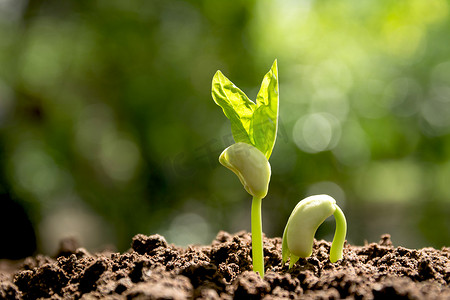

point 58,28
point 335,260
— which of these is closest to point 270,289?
point 335,260

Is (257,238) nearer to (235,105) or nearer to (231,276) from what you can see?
(231,276)

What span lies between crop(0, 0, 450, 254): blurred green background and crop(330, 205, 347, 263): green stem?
2.86 meters

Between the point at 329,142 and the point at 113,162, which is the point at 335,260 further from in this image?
the point at 113,162

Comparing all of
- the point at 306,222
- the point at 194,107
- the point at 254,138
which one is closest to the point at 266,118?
the point at 254,138

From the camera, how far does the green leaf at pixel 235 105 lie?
2.46 ft

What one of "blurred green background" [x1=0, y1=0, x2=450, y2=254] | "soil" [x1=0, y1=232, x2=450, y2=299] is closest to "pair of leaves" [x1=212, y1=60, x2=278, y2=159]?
"soil" [x1=0, y1=232, x2=450, y2=299]

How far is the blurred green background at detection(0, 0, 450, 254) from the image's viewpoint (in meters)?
3.75

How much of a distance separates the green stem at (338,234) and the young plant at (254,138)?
0.14 m

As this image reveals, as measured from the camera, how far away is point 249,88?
3.81 metres

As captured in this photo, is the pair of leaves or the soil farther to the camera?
the pair of leaves

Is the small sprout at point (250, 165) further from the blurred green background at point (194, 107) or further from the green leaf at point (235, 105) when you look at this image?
the blurred green background at point (194, 107)

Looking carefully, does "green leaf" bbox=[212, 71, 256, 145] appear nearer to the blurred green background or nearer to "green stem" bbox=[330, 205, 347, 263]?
"green stem" bbox=[330, 205, 347, 263]

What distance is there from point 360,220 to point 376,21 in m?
1.86

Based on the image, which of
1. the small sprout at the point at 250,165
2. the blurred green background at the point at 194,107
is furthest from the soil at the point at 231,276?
the blurred green background at the point at 194,107
